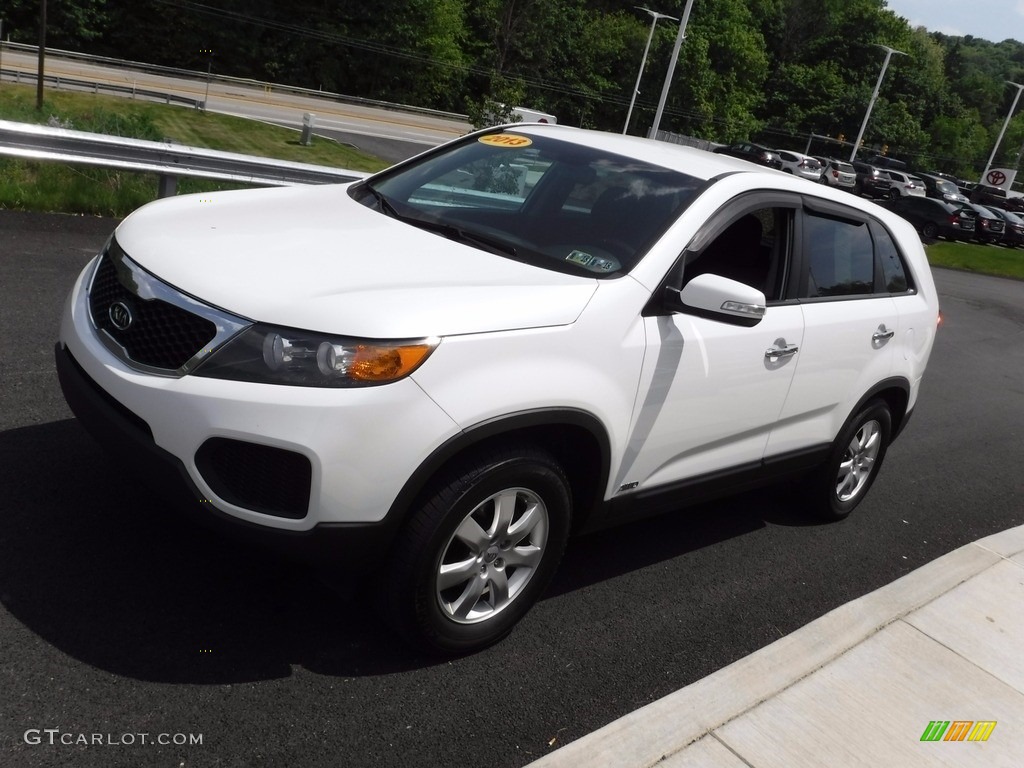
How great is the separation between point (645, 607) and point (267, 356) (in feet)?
6.98

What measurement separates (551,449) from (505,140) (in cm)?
185

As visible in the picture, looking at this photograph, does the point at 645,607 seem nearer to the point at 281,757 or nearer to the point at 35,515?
the point at 281,757

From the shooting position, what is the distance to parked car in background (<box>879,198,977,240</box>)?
34.4m

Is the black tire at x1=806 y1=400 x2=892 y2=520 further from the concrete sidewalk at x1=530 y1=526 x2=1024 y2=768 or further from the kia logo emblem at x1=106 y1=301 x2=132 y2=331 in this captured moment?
the kia logo emblem at x1=106 y1=301 x2=132 y2=331

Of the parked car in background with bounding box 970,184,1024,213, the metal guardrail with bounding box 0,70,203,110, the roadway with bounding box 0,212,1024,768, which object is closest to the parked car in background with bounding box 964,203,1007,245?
the parked car in background with bounding box 970,184,1024,213

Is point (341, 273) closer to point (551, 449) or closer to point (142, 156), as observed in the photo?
point (551, 449)

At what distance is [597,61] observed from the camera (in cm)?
8188

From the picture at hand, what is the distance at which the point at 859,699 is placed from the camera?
147 inches

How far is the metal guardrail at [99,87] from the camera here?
39.6m

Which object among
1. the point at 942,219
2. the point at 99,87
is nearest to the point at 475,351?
the point at 942,219

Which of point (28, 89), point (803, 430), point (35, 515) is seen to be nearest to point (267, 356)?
point (35, 515)

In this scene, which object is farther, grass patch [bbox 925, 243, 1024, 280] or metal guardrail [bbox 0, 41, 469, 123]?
metal guardrail [bbox 0, 41, 469, 123]
